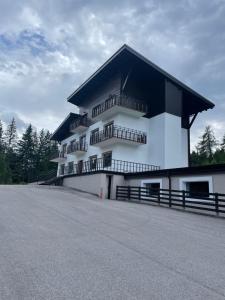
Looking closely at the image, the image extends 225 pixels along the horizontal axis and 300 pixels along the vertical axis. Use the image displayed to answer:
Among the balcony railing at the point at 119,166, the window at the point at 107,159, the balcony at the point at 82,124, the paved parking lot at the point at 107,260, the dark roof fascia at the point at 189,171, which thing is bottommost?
the paved parking lot at the point at 107,260

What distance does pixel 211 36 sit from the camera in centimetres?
1611

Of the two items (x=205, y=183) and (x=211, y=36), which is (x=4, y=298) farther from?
(x=211, y=36)

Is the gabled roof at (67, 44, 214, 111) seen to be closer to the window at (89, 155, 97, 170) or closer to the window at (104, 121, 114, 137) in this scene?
the window at (104, 121, 114, 137)

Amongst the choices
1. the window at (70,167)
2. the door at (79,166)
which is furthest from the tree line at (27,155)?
the door at (79,166)

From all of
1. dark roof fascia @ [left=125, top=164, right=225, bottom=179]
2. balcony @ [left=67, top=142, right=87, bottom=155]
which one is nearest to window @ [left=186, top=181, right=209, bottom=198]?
dark roof fascia @ [left=125, top=164, right=225, bottom=179]

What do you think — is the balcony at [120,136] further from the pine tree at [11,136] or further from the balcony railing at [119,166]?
the pine tree at [11,136]

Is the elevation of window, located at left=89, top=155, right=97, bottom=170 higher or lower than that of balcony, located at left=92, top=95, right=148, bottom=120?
lower

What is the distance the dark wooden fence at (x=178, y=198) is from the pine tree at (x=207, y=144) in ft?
92.3

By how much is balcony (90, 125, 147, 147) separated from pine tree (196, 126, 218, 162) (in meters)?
23.4

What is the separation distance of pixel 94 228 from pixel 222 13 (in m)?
13.3

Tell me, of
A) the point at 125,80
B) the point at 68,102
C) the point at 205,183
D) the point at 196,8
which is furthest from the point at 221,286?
the point at 68,102

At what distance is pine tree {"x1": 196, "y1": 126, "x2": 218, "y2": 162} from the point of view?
137ft

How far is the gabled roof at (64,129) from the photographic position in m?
30.8

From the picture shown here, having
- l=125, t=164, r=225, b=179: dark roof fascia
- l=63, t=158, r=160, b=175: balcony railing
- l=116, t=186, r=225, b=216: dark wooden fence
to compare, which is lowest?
l=116, t=186, r=225, b=216: dark wooden fence
